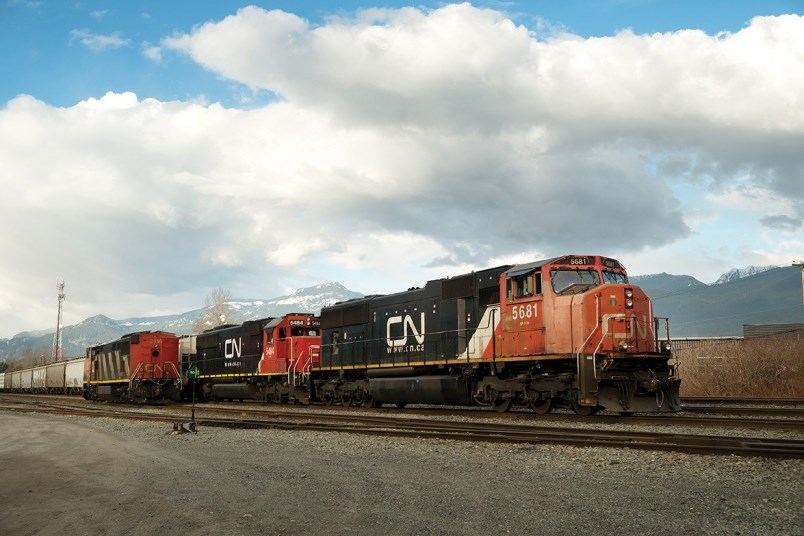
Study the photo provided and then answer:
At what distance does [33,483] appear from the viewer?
31.6 ft

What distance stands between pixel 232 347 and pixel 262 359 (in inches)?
138

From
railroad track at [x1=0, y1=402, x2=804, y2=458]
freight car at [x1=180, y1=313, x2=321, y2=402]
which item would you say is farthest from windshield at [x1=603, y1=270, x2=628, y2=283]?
freight car at [x1=180, y1=313, x2=321, y2=402]

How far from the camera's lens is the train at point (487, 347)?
1559 centimetres

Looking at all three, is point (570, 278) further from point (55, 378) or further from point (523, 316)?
point (55, 378)

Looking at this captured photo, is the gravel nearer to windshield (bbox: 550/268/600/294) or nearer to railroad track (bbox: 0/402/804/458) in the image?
railroad track (bbox: 0/402/804/458)

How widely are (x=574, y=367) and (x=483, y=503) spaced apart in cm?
904

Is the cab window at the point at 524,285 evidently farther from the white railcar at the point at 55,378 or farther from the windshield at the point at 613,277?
the white railcar at the point at 55,378

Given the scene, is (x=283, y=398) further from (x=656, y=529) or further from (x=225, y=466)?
(x=656, y=529)

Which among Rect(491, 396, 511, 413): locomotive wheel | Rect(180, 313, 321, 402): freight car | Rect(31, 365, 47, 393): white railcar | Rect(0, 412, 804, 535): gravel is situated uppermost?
Rect(180, 313, 321, 402): freight car

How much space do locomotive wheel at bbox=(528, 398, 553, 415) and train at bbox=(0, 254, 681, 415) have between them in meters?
0.03

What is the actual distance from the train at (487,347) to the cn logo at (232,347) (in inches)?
21.5

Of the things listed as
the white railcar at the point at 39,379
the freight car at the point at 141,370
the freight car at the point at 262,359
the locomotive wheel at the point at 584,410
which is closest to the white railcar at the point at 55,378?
the white railcar at the point at 39,379

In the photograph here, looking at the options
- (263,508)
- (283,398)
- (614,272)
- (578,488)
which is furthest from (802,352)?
(263,508)

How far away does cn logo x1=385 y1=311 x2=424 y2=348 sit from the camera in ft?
70.2
